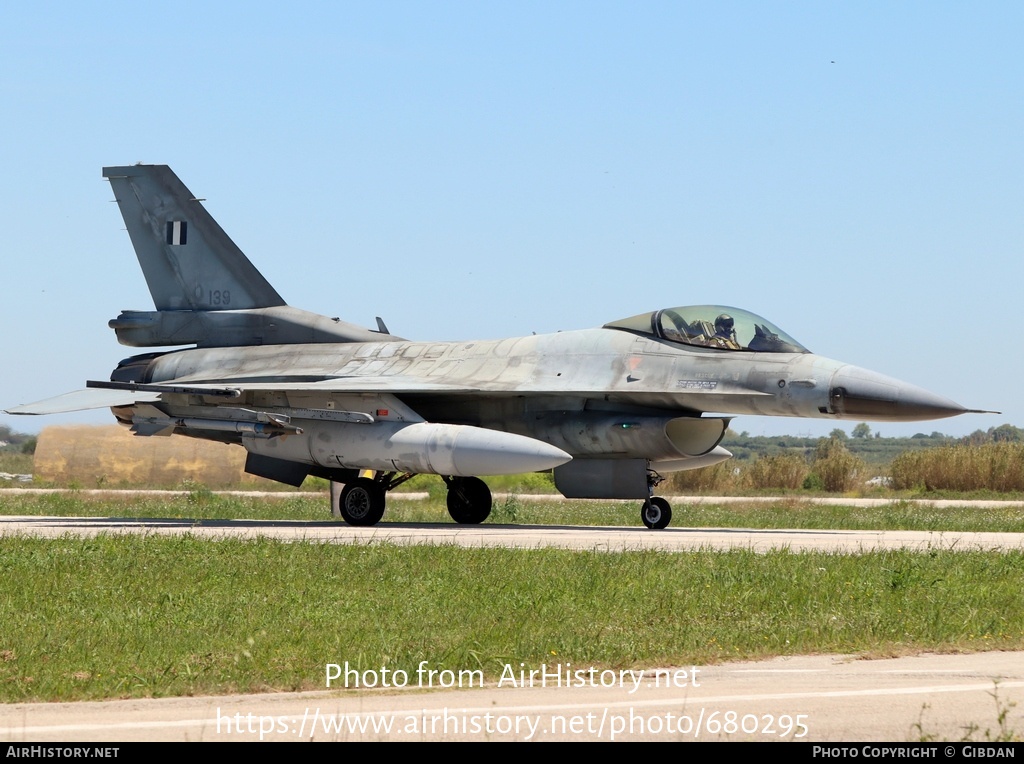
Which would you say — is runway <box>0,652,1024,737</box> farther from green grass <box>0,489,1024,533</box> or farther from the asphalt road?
green grass <box>0,489,1024,533</box>

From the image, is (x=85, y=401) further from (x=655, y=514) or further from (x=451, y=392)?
(x=655, y=514)

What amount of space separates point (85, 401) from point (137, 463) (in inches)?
664

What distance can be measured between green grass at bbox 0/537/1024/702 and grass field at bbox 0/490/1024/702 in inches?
1.0

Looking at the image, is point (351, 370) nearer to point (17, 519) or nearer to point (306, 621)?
point (17, 519)

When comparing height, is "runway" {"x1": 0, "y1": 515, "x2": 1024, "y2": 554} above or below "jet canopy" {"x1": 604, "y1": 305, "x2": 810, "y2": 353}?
below

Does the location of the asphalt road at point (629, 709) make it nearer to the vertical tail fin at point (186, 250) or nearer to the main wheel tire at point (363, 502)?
the main wheel tire at point (363, 502)

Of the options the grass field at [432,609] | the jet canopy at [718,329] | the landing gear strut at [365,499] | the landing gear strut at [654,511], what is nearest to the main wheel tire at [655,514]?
the landing gear strut at [654,511]

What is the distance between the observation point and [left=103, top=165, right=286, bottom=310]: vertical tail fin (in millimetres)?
23906

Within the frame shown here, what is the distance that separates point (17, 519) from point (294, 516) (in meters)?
5.07

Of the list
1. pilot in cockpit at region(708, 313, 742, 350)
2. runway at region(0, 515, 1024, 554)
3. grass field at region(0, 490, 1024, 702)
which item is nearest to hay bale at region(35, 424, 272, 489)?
runway at region(0, 515, 1024, 554)

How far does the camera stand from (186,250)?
23.9 m

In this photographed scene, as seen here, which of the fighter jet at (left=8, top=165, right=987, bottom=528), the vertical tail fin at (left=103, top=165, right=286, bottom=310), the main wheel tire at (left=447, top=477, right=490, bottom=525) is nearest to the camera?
the fighter jet at (left=8, top=165, right=987, bottom=528)

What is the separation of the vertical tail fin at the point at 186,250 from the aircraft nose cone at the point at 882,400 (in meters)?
10.7
